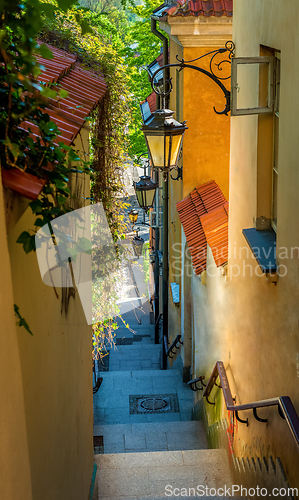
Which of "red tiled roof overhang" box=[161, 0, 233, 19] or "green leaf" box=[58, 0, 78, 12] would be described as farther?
"red tiled roof overhang" box=[161, 0, 233, 19]

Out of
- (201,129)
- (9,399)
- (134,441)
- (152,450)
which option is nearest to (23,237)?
(9,399)

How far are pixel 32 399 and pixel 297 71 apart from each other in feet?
Answer: 8.22

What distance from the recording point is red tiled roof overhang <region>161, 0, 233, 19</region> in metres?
7.89

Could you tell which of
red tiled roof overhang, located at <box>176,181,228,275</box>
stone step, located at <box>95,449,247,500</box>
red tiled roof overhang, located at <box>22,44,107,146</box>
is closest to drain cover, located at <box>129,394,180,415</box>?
stone step, located at <box>95,449,247,500</box>

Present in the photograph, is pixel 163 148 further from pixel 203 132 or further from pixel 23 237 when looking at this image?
pixel 23 237

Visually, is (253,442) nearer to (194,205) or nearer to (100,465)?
(100,465)

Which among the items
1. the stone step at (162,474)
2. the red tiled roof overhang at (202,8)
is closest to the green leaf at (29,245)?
the stone step at (162,474)

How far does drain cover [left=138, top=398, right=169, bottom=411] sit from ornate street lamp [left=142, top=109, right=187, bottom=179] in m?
4.62

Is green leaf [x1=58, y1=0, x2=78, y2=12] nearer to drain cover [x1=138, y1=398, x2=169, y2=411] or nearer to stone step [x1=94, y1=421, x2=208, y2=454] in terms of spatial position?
stone step [x1=94, y1=421, x2=208, y2=454]

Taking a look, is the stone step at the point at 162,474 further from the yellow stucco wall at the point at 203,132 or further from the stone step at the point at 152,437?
the yellow stucco wall at the point at 203,132

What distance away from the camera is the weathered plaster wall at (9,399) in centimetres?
206

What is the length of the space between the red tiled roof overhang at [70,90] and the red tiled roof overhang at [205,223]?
248 cm

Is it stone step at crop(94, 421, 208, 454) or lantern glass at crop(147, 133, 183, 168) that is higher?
lantern glass at crop(147, 133, 183, 168)

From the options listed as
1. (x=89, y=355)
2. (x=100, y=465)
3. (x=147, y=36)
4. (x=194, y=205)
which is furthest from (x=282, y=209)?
(x=147, y=36)
